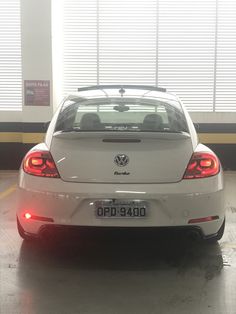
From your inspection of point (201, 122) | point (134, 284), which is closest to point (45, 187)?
point (134, 284)

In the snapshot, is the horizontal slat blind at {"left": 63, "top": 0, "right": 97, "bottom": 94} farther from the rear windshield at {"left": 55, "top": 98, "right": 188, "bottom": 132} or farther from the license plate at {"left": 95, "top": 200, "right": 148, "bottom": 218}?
the license plate at {"left": 95, "top": 200, "right": 148, "bottom": 218}

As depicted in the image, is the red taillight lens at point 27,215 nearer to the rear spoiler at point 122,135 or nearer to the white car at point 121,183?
the white car at point 121,183

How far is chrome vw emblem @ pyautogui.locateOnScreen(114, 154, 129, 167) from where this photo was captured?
12.9ft

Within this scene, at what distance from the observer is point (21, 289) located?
3.62m

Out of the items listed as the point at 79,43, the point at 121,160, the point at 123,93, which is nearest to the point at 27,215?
the point at 121,160

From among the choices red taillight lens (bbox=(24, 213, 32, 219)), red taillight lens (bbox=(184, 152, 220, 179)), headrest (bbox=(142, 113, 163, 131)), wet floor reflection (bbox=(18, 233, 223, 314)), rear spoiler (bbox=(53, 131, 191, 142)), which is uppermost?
headrest (bbox=(142, 113, 163, 131))

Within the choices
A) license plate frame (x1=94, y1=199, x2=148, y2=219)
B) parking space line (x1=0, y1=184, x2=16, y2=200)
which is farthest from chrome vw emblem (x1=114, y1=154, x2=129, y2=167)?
parking space line (x1=0, y1=184, x2=16, y2=200)

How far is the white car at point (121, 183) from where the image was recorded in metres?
3.82

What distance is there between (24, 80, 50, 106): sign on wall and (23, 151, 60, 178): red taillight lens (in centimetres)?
498

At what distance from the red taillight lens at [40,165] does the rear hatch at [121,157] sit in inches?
2.0

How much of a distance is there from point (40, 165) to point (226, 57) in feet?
20.6

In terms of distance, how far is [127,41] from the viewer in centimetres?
946

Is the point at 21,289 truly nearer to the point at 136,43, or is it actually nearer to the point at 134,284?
the point at 134,284

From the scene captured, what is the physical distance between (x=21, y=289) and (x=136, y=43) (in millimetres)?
6676
